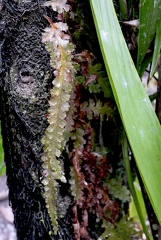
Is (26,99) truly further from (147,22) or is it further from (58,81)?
(147,22)

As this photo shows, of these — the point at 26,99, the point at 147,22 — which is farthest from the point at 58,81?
the point at 147,22

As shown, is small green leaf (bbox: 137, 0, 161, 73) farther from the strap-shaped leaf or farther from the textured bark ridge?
the textured bark ridge

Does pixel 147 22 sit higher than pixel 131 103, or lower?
higher

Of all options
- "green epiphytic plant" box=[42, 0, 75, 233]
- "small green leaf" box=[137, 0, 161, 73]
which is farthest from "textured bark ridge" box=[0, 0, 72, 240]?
"small green leaf" box=[137, 0, 161, 73]

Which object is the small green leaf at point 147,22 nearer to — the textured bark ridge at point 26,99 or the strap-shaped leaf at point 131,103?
the strap-shaped leaf at point 131,103

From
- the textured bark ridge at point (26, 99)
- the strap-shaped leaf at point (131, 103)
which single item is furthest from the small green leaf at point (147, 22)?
the textured bark ridge at point (26, 99)

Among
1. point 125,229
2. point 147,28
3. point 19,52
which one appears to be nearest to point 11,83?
point 19,52

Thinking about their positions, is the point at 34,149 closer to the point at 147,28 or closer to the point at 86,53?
the point at 86,53
